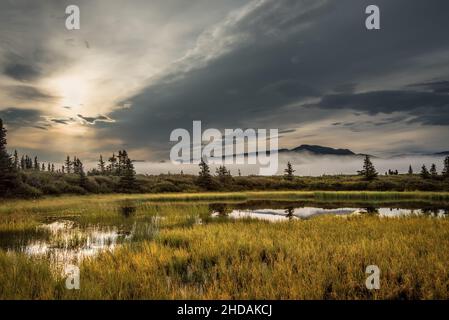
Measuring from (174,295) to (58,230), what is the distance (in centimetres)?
1483

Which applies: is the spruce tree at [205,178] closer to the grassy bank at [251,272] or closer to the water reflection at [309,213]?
the water reflection at [309,213]

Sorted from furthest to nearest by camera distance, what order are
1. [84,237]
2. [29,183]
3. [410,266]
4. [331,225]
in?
[29,183] → [331,225] → [84,237] → [410,266]

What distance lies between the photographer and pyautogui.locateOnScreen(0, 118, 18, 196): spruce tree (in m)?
48.8

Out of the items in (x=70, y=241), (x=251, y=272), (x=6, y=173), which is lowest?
(x=70, y=241)

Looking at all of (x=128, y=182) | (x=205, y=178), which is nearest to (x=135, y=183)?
(x=128, y=182)

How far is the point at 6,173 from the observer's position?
49.4m

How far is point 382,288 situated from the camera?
710cm

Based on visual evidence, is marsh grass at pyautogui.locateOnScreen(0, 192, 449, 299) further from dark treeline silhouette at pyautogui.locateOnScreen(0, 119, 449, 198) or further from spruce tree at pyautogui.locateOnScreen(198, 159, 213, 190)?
spruce tree at pyautogui.locateOnScreen(198, 159, 213, 190)

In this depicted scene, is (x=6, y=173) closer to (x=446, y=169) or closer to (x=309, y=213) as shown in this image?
(x=309, y=213)

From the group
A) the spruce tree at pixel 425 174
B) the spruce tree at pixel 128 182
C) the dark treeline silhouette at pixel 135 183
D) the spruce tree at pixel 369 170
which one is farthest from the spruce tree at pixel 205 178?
the spruce tree at pixel 425 174

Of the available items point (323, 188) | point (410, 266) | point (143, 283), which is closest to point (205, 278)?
point (143, 283)

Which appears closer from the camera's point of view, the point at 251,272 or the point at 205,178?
the point at 251,272

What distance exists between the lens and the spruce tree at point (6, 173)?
48.8 metres

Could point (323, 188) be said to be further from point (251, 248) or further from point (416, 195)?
point (251, 248)
